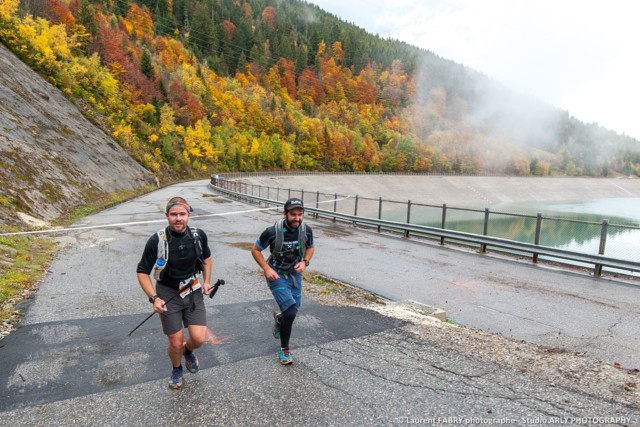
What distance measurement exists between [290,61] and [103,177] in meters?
142

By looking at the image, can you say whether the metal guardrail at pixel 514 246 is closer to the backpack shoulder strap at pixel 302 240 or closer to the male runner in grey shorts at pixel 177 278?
the backpack shoulder strap at pixel 302 240

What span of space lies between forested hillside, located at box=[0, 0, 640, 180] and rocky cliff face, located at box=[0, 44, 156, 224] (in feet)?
30.1

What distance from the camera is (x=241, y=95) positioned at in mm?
119750

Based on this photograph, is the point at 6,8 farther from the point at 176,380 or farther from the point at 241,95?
the point at 241,95

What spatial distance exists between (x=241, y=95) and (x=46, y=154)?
9798 centimetres

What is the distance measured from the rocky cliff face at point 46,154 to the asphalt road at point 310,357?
447 inches

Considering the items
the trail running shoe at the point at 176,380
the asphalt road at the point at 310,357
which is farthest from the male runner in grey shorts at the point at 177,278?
the asphalt road at the point at 310,357

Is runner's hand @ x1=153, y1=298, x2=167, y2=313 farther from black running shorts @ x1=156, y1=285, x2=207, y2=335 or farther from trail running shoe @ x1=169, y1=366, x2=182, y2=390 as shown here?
trail running shoe @ x1=169, y1=366, x2=182, y2=390

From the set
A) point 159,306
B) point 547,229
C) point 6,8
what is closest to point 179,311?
point 159,306

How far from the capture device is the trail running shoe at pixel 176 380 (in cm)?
439

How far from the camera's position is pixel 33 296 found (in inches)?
306

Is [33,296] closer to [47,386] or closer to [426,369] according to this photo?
[47,386]

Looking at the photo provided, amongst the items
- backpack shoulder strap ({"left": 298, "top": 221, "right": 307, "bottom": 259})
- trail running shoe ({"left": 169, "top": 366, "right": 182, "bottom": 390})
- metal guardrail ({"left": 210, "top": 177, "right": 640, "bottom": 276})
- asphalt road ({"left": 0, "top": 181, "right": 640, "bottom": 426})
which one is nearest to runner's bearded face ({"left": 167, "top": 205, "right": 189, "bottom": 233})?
backpack shoulder strap ({"left": 298, "top": 221, "right": 307, "bottom": 259})

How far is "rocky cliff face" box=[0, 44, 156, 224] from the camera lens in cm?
1952
